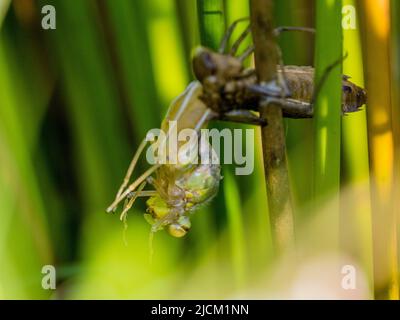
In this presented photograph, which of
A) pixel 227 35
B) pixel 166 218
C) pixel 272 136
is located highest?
pixel 227 35

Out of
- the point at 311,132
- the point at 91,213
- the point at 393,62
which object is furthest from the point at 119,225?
the point at 393,62

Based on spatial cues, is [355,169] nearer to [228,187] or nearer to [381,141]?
[381,141]

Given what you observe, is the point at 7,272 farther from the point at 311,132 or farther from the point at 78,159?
the point at 311,132

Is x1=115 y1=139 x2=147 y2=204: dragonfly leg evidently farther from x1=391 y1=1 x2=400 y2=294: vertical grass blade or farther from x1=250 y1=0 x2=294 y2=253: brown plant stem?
x1=391 y1=1 x2=400 y2=294: vertical grass blade

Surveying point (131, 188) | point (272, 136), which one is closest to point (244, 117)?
point (272, 136)

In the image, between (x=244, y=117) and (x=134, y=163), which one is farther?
(x=134, y=163)

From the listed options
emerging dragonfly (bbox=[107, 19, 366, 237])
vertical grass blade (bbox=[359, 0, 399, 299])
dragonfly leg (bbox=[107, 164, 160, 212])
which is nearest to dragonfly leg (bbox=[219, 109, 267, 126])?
emerging dragonfly (bbox=[107, 19, 366, 237])
